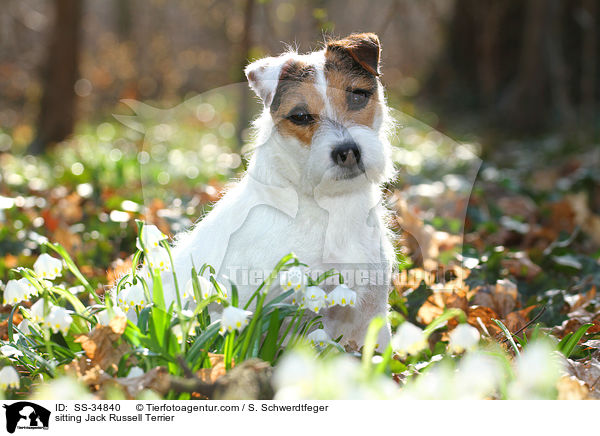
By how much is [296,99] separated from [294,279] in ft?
2.67

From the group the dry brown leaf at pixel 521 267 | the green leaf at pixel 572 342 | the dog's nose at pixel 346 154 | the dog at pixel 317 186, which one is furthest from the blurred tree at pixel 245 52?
the green leaf at pixel 572 342

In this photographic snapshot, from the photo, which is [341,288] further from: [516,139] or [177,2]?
[177,2]

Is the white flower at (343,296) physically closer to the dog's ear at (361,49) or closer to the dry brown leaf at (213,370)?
the dry brown leaf at (213,370)

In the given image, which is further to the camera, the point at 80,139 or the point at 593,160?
the point at 80,139

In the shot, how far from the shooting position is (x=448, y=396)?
220 cm

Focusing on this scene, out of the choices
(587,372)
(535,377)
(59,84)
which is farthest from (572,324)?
(59,84)

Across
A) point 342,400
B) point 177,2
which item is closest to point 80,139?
point 342,400

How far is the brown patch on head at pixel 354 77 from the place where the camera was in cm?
278

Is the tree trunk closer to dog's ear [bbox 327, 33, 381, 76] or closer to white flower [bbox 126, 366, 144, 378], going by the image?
dog's ear [bbox 327, 33, 381, 76]

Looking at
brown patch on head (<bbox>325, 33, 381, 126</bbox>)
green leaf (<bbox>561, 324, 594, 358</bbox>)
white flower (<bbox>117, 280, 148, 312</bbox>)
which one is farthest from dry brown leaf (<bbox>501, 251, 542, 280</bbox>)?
white flower (<bbox>117, 280, 148, 312</bbox>)

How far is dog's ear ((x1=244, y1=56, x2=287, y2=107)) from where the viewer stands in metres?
2.86

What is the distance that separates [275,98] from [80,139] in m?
8.73

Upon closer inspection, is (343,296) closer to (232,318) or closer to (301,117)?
(232,318)

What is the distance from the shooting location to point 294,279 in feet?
7.97
